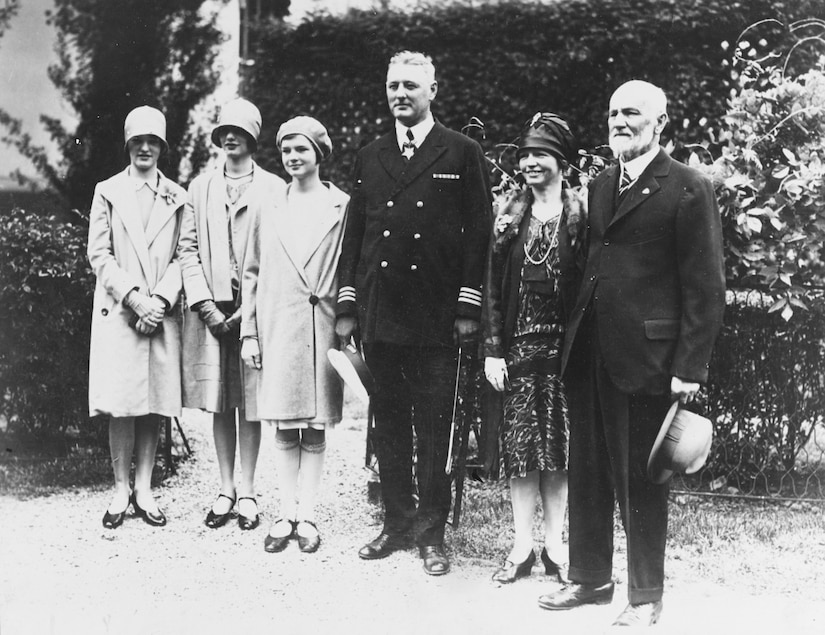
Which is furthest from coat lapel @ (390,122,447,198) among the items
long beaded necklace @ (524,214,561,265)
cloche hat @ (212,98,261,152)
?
cloche hat @ (212,98,261,152)

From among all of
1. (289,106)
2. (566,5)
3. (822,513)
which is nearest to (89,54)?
(289,106)

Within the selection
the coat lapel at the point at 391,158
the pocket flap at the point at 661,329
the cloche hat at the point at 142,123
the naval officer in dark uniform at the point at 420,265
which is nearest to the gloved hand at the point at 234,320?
the naval officer in dark uniform at the point at 420,265

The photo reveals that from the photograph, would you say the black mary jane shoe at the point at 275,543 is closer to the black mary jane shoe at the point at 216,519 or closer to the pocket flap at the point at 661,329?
the black mary jane shoe at the point at 216,519

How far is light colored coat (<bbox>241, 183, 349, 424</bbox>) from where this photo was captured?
418 centimetres

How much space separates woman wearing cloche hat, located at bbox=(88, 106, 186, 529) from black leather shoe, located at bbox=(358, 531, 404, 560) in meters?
1.14

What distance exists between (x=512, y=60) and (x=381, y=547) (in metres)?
3.53

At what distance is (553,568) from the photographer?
3.80 meters

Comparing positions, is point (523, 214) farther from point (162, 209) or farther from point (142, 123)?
point (142, 123)

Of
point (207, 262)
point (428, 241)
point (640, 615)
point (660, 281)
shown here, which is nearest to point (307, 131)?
point (428, 241)

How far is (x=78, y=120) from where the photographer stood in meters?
5.32

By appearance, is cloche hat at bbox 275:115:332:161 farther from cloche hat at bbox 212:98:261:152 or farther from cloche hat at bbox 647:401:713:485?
cloche hat at bbox 647:401:713:485

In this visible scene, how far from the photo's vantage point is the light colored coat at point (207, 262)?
4473mm

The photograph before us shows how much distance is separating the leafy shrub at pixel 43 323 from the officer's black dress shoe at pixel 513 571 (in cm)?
280

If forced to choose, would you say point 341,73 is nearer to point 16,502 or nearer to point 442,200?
point 442,200
